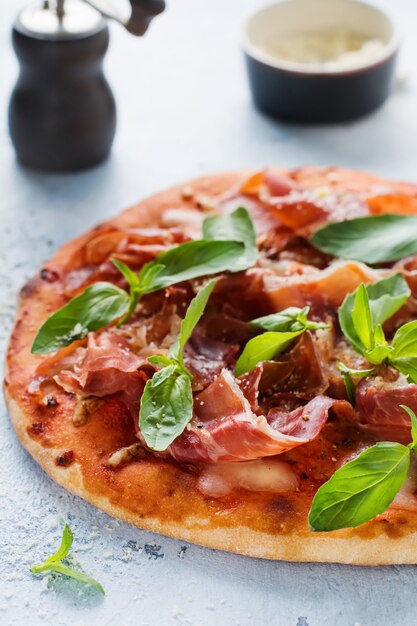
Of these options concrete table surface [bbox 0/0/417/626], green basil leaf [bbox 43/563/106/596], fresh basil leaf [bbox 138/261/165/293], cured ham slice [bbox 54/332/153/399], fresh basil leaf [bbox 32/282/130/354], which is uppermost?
fresh basil leaf [bbox 138/261/165/293]

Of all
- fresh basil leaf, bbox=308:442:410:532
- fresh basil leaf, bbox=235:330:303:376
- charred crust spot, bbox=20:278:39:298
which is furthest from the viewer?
charred crust spot, bbox=20:278:39:298

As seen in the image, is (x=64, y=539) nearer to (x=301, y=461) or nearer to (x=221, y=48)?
(x=301, y=461)

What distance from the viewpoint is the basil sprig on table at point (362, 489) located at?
206cm

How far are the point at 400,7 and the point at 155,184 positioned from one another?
1.93 m

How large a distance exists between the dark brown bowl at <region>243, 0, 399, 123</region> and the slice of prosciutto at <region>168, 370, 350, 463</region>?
1.80 m

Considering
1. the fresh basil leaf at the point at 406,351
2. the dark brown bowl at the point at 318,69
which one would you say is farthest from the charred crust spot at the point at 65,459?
the dark brown bowl at the point at 318,69

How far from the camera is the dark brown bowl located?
3832 millimetres

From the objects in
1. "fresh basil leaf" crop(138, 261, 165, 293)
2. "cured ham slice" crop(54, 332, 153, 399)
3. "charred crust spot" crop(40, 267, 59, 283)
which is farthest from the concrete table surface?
"fresh basil leaf" crop(138, 261, 165, 293)

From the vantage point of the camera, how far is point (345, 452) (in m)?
2.40

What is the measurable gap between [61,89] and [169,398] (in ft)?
5.19

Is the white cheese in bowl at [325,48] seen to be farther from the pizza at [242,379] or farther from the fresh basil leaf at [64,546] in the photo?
the fresh basil leaf at [64,546]

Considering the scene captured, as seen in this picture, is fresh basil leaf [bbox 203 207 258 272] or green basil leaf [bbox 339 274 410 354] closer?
green basil leaf [bbox 339 274 410 354]

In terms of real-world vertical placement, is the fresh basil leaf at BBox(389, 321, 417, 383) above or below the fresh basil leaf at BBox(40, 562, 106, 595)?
above

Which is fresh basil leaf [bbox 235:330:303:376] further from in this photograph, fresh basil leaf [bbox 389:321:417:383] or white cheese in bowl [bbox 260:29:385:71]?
white cheese in bowl [bbox 260:29:385:71]
